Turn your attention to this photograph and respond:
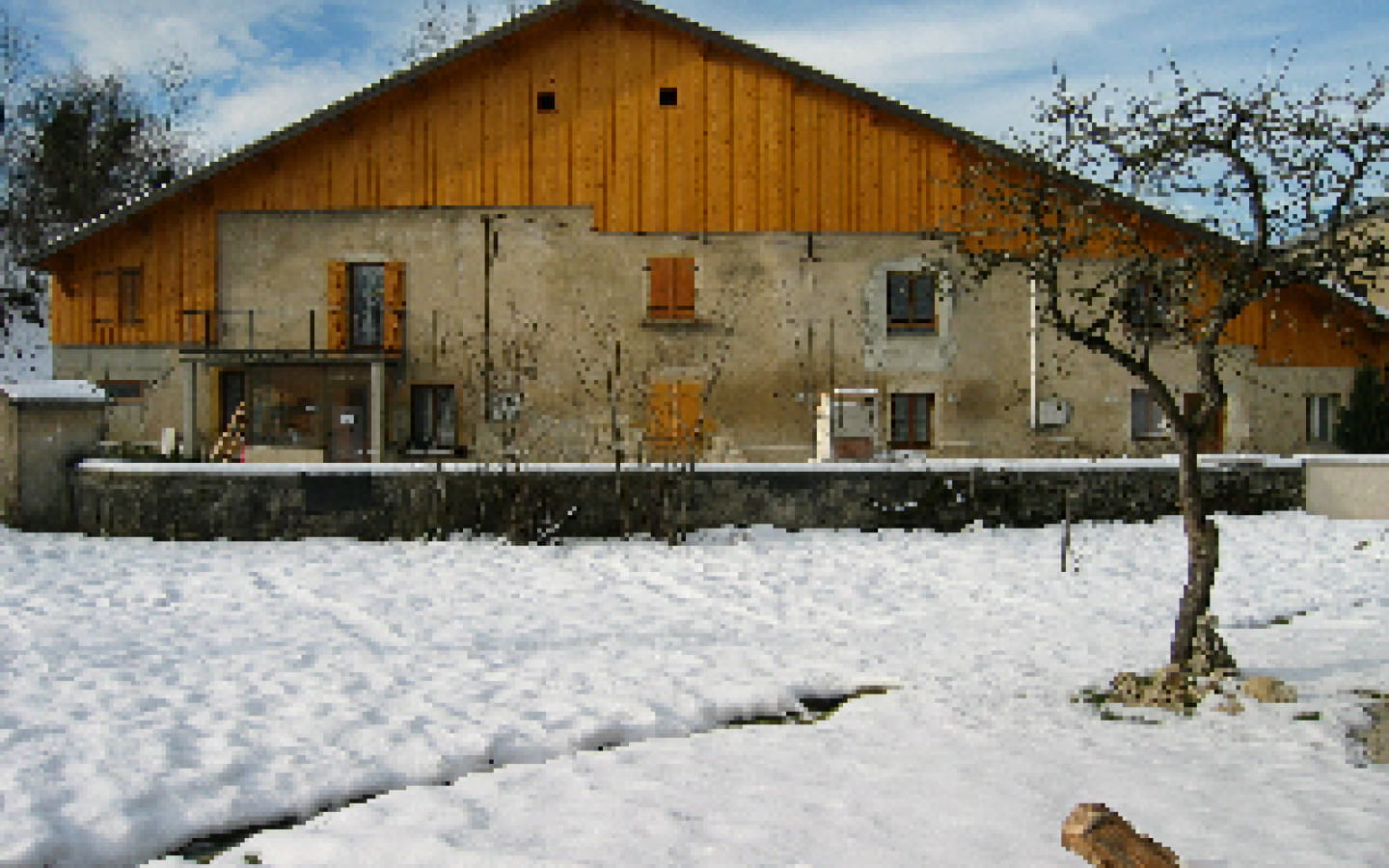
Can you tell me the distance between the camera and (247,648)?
7973 millimetres

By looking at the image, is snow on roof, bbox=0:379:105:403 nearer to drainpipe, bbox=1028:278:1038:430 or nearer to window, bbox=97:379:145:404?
window, bbox=97:379:145:404

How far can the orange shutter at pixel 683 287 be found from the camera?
2147cm

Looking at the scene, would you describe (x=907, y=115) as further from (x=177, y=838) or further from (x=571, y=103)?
(x=177, y=838)

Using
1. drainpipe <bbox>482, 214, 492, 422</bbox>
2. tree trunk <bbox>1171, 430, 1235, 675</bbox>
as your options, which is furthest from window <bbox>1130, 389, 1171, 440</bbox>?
tree trunk <bbox>1171, 430, 1235, 675</bbox>

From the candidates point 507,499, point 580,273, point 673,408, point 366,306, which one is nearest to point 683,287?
point 580,273

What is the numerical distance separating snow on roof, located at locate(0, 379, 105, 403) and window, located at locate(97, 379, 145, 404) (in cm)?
819

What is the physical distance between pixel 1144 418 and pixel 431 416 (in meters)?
14.3

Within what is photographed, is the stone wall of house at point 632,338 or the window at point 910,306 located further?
the window at point 910,306

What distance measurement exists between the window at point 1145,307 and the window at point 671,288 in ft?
47.1

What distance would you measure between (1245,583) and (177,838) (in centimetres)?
993

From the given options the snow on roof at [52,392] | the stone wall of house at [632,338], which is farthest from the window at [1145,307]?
the stone wall of house at [632,338]

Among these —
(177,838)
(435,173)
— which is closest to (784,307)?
(435,173)

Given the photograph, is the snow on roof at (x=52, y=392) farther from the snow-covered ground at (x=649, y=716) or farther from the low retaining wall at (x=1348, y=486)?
the low retaining wall at (x=1348, y=486)

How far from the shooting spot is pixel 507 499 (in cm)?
1337
